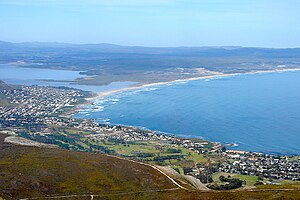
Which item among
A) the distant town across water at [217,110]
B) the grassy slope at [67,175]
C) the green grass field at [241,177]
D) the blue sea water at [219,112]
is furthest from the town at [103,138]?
the grassy slope at [67,175]

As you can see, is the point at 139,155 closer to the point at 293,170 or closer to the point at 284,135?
the point at 293,170

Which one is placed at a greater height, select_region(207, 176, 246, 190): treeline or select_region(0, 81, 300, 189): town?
select_region(207, 176, 246, 190): treeline

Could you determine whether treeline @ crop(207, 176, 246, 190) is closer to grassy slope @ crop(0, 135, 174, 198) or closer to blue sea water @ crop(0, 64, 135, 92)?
grassy slope @ crop(0, 135, 174, 198)

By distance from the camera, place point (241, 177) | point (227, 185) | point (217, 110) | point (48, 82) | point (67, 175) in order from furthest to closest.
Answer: point (48, 82), point (217, 110), point (241, 177), point (227, 185), point (67, 175)

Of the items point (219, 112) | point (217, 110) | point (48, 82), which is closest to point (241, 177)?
point (219, 112)

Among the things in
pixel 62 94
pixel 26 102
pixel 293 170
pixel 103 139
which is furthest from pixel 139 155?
pixel 62 94

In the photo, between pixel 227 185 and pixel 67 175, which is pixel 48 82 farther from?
pixel 67 175

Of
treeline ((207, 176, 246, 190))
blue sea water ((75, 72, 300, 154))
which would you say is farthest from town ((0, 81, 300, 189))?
blue sea water ((75, 72, 300, 154))
